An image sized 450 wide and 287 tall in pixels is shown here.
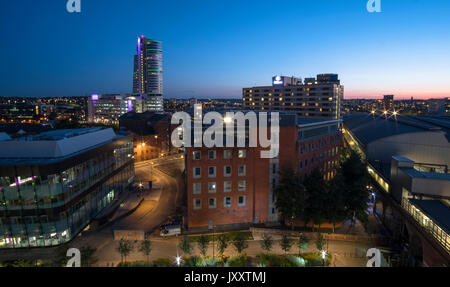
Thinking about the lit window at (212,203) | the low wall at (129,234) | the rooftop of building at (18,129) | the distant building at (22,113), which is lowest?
the low wall at (129,234)

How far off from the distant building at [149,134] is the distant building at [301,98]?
5322 cm

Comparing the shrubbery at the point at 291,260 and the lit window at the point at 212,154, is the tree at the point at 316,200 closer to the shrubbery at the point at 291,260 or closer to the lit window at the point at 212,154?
the shrubbery at the point at 291,260

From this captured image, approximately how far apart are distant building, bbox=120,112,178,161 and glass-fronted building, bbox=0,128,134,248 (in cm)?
3473

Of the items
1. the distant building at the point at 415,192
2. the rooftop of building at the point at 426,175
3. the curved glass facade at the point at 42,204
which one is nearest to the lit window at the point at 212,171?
the curved glass facade at the point at 42,204

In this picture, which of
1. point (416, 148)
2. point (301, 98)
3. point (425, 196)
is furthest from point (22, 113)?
point (425, 196)

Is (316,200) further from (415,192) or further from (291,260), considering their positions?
(415,192)

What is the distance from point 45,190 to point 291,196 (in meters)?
25.9

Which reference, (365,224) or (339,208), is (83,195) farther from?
(365,224)

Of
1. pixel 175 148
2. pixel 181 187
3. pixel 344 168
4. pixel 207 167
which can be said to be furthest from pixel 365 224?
pixel 175 148

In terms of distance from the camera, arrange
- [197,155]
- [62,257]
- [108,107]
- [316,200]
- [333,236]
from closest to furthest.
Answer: [62,257] < [316,200] < [333,236] < [197,155] < [108,107]

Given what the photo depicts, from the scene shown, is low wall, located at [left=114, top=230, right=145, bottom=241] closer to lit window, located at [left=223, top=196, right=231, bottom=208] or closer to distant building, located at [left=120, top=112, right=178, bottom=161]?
lit window, located at [left=223, top=196, right=231, bottom=208]

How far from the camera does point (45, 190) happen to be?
25766 millimetres

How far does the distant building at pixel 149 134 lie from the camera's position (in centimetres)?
6712
